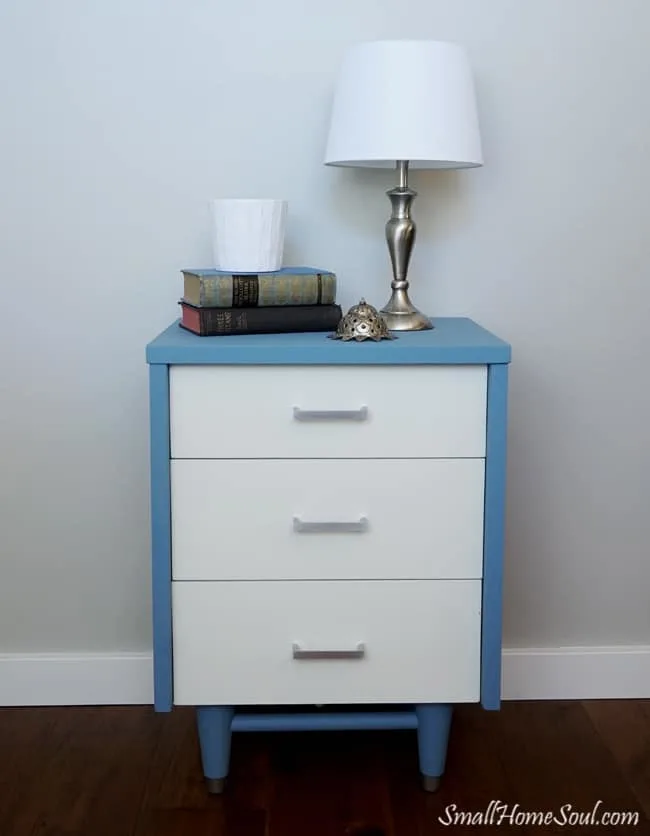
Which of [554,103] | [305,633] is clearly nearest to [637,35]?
[554,103]

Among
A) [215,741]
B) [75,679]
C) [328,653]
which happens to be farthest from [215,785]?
[75,679]

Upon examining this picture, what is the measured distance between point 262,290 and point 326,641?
0.54 m

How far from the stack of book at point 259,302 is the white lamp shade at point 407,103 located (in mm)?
204

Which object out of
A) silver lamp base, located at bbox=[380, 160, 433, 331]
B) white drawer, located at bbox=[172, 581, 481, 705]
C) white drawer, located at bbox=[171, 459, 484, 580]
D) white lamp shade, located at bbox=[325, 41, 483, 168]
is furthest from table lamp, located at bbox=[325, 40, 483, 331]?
white drawer, located at bbox=[172, 581, 481, 705]

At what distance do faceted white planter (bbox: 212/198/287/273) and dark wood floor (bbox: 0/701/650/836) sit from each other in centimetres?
82

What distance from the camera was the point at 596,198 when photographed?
1.89 m

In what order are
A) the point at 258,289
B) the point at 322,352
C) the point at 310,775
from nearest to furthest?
the point at 322,352, the point at 258,289, the point at 310,775

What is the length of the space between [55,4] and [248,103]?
362 mm

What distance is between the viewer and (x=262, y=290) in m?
1.61

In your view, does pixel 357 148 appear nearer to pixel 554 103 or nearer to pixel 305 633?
pixel 554 103

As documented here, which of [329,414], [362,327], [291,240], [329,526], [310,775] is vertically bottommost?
[310,775]

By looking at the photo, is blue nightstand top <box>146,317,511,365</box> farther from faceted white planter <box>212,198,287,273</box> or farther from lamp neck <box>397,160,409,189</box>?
lamp neck <box>397,160,409,189</box>

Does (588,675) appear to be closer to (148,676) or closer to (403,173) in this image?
(148,676)

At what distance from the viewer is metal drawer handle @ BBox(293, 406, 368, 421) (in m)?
1.52
